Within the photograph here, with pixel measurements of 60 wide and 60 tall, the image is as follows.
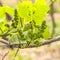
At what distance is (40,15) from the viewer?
0.62 metres

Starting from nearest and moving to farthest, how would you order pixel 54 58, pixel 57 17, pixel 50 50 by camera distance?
pixel 54 58
pixel 50 50
pixel 57 17

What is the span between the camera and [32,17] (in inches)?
24.2

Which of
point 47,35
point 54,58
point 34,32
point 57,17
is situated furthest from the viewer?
point 57,17

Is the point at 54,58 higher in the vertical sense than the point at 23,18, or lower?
lower

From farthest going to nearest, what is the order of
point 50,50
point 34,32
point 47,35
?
1. point 50,50
2. point 47,35
3. point 34,32

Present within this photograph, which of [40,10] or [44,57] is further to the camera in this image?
[44,57]

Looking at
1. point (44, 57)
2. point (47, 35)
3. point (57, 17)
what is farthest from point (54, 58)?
point (47, 35)

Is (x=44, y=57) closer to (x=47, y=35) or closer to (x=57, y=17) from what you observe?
(x=57, y=17)

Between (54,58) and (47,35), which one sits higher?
(47,35)

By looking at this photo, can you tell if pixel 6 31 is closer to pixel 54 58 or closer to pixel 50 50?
pixel 54 58

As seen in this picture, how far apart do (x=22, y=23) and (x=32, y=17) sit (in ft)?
0.11

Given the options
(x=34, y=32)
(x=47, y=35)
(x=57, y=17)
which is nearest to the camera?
(x=34, y=32)

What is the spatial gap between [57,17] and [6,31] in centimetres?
876

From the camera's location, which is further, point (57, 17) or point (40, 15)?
point (57, 17)
